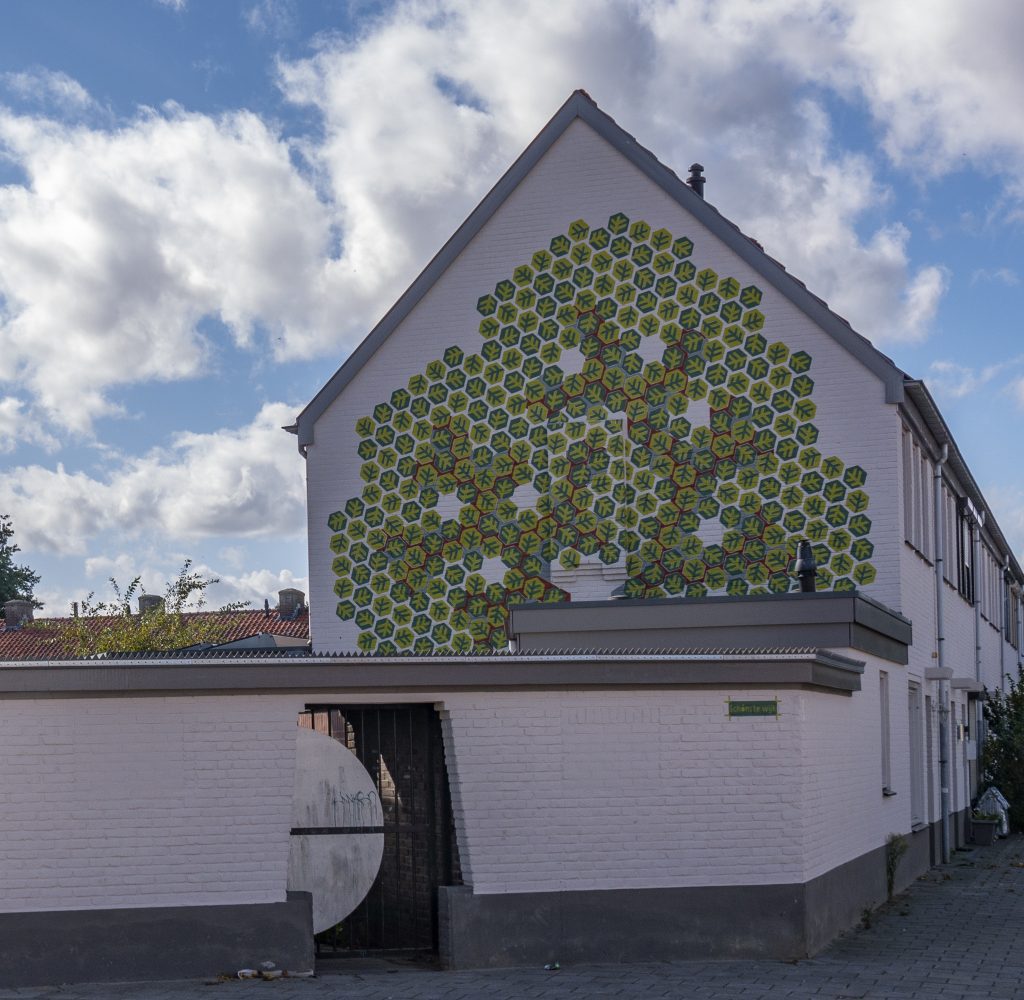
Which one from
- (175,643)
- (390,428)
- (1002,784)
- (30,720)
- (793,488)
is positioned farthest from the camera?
(175,643)

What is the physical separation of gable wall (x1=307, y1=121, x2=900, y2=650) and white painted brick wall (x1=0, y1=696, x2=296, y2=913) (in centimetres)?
925

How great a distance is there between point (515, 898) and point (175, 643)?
91.9 ft

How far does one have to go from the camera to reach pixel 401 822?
45.5 feet

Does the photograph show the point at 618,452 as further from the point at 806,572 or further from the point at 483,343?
the point at 806,572

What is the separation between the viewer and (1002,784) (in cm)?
3095

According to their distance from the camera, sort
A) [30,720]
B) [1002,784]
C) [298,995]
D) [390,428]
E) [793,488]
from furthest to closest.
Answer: [1002,784]
[390,428]
[793,488]
[30,720]
[298,995]

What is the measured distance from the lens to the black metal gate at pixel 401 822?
13.8 meters

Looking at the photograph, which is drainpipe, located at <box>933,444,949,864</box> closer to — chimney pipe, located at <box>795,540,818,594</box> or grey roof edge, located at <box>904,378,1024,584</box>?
grey roof edge, located at <box>904,378,1024,584</box>

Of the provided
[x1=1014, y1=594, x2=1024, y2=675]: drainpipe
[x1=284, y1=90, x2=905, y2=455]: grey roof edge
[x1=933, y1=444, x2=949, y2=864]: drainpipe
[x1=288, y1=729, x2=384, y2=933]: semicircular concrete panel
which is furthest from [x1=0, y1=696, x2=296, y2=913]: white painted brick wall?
[x1=1014, y1=594, x2=1024, y2=675]: drainpipe

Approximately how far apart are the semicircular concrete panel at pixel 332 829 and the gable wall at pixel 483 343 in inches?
340

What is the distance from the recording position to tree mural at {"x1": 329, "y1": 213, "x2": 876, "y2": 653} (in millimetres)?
21453

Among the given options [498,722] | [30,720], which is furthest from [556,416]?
[30,720]

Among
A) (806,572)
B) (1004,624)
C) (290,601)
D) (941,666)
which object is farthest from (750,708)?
(290,601)

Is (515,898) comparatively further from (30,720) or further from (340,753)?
(30,720)
